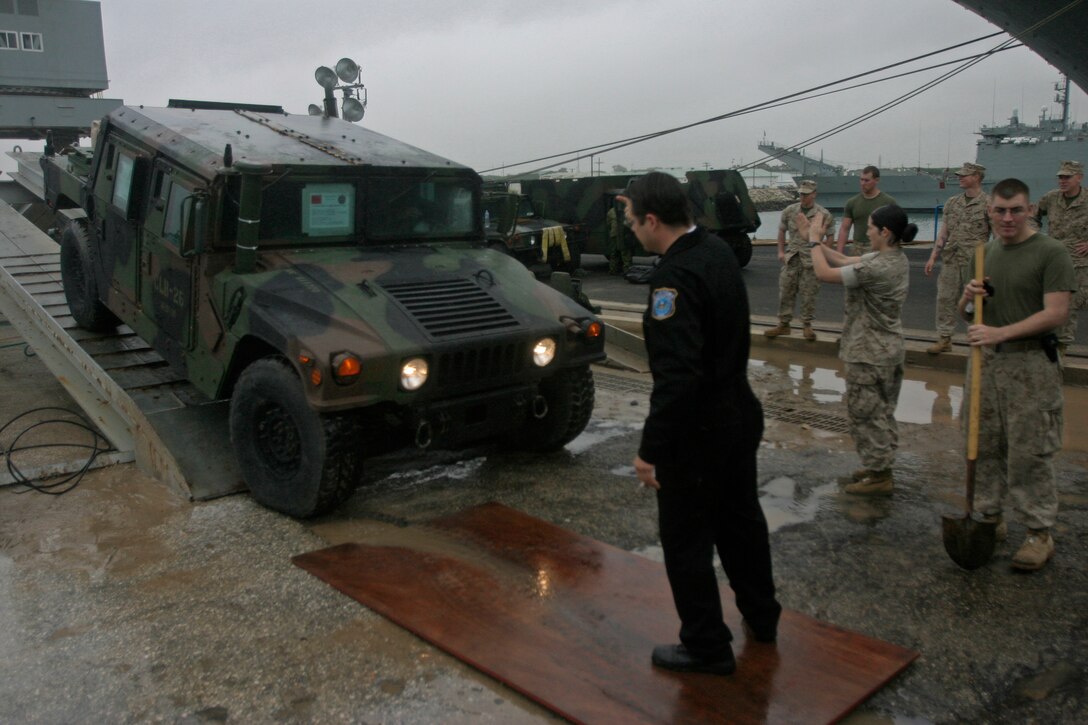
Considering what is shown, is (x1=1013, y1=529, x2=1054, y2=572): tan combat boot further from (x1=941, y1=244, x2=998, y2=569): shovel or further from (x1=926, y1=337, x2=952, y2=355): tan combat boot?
(x1=926, y1=337, x2=952, y2=355): tan combat boot

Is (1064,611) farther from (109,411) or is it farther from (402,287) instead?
(109,411)

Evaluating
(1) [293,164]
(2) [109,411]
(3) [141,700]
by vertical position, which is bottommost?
(3) [141,700]

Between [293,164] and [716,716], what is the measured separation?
12.2 ft

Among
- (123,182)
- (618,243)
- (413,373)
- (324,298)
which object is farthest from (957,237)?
(618,243)

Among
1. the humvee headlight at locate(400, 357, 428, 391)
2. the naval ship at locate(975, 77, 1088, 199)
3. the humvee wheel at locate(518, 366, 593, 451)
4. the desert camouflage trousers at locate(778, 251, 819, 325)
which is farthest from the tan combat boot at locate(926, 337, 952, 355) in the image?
the naval ship at locate(975, 77, 1088, 199)

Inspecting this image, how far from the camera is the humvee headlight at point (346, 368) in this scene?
4.27 metres

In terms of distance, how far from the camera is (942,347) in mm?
8164

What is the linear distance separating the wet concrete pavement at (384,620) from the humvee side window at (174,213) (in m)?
1.39

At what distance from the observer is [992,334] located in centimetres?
394

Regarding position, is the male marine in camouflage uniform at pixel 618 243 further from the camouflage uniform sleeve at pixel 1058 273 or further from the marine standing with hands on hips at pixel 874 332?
the camouflage uniform sleeve at pixel 1058 273

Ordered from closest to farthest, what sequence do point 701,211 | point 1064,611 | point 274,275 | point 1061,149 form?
1. point 1064,611
2. point 274,275
3. point 701,211
4. point 1061,149

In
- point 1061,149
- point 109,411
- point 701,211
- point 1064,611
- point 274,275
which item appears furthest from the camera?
point 1061,149

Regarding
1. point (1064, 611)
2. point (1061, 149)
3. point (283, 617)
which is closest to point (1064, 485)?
point (1064, 611)

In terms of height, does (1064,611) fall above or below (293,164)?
below
